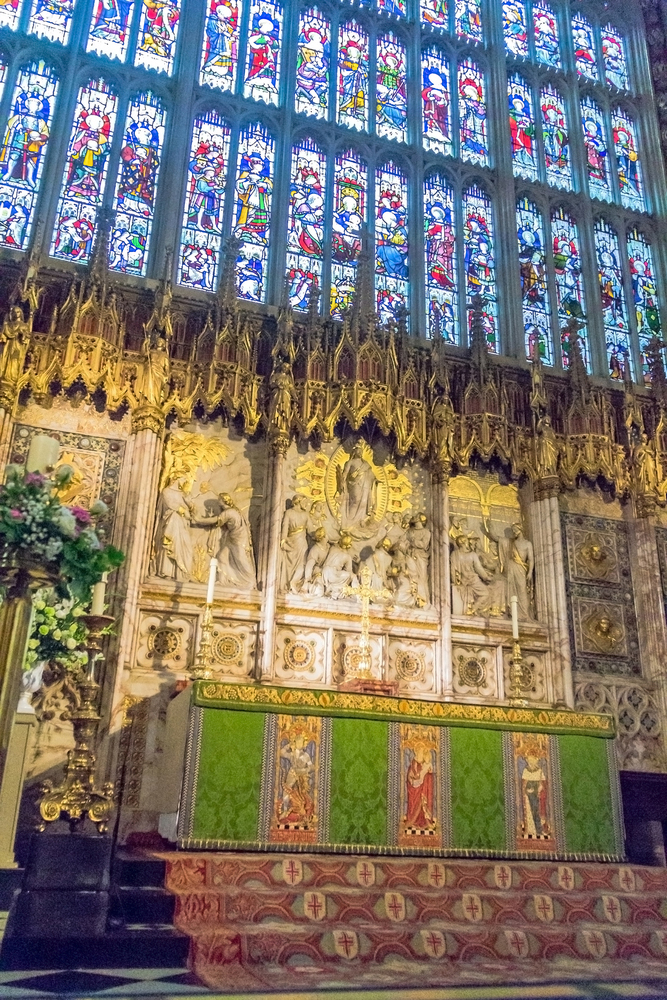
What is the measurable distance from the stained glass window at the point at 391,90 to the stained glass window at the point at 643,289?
186 inches

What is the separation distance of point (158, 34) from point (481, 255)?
21.2 feet

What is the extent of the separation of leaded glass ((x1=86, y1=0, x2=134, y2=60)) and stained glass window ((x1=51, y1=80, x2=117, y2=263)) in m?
0.67

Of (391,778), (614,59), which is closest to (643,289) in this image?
(614,59)

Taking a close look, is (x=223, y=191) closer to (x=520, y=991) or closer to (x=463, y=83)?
(x=463, y=83)

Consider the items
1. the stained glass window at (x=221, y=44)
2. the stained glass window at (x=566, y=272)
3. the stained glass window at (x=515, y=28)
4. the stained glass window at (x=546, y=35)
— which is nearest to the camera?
the stained glass window at (x=221, y=44)

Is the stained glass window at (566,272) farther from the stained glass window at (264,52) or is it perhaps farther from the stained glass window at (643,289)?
the stained glass window at (264,52)

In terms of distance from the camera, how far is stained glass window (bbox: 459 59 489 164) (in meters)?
15.1

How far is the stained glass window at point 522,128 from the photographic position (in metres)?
15.3

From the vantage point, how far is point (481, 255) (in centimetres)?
1424

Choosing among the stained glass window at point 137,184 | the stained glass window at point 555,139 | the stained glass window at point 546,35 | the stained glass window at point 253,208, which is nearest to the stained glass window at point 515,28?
the stained glass window at point 546,35

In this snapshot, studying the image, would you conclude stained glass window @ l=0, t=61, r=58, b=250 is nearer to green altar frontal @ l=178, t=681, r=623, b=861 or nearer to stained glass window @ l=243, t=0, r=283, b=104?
stained glass window @ l=243, t=0, r=283, b=104

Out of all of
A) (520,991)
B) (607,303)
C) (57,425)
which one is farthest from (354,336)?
(520,991)

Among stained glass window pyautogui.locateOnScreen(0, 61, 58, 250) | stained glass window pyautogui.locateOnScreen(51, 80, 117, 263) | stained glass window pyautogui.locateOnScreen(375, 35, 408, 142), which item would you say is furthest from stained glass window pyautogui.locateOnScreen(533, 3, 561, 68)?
stained glass window pyautogui.locateOnScreen(0, 61, 58, 250)

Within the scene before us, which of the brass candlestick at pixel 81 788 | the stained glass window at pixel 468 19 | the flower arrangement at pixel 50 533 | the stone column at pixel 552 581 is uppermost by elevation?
the stained glass window at pixel 468 19
